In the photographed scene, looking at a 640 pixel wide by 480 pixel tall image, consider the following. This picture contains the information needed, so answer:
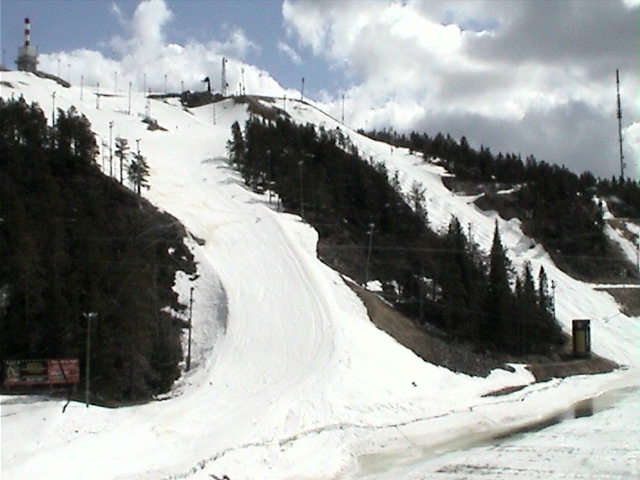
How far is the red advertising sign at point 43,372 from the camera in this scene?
34.5 metres

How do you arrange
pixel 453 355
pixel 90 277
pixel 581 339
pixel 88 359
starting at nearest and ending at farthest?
pixel 88 359, pixel 90 277, pixel 453 355, pixel 581 339

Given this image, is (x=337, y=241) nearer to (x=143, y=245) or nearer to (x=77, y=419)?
(x=143, y=245)

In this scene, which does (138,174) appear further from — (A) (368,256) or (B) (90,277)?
(B) (90,277)

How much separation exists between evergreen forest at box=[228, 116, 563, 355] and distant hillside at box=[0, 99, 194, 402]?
56.9 ft

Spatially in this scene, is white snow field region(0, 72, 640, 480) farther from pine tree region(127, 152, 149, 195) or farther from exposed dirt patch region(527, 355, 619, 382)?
pine tree region(127, 152, 149, 195)

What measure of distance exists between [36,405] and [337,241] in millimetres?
38442

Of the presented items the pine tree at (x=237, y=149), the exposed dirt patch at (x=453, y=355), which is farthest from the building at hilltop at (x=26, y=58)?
the exposed dirt patch at (x=453, y=355)

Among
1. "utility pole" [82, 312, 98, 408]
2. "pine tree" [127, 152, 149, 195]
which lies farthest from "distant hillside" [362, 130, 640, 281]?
"utility pole" [82, 312, 98, 408]

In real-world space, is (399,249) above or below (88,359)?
above

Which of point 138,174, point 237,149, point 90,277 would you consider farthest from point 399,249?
point 90,277

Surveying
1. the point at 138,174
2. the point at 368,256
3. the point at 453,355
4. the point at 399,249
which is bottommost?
the point at 453,355

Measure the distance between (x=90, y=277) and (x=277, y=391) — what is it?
11.6 metres

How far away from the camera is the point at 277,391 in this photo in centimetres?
3819

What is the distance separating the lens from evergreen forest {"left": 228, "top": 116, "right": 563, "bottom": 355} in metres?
59.1
